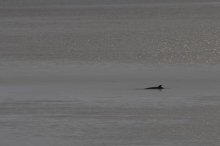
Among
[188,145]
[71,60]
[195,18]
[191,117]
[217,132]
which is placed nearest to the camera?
[188,145]

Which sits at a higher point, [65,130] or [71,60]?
[71,60]

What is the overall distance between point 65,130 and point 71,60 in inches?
863

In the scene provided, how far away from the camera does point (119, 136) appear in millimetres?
22984

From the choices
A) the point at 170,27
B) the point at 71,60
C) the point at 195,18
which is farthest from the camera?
the point at 195,18

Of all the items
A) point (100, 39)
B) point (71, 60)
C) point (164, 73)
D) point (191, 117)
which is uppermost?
point (100, 39)

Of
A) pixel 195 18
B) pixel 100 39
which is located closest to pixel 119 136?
pixel 100 39

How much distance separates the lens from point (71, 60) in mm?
45625

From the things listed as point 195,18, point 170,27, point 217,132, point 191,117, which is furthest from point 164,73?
point 195,18

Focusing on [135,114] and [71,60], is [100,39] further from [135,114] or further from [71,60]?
[135,114]

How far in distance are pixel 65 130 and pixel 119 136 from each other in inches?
67.4

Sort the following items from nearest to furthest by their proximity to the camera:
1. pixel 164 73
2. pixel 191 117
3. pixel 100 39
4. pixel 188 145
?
1. pixel 188 145
2. pixel 191 117
3. pixel 164 73
4. pixel 100 39

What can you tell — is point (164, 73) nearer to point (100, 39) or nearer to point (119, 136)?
point (119, 136)

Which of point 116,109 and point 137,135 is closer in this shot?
point 137,135

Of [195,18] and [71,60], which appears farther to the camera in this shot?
[195,18]
